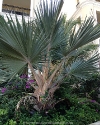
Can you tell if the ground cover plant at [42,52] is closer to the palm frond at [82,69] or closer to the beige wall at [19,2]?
the palm frond at [82,69]

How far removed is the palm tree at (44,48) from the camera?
3824 millimetres

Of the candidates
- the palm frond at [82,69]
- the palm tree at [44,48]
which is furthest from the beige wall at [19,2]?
the palm frond at [82,69]

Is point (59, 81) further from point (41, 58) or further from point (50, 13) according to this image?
point (50, 13)

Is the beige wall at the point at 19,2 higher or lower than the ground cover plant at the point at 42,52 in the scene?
higher

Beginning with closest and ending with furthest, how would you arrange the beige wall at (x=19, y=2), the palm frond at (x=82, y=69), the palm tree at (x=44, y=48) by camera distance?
the palm tree at (x=44, y=48) < the palm frond at (x=82, y=69) < the beige wall at (x=19, y=2)

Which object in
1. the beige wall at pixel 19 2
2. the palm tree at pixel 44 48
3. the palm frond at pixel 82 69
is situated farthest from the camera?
the beige wall at pixel 19 2

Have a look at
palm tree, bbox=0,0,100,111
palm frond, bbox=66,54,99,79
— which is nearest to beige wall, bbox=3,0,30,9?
palm tree, bbox=0,0,100,111

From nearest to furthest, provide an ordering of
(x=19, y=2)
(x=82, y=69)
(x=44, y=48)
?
1. (x=44, y=48)
2. (x=82, y=69)
3. (x=19, y=2)

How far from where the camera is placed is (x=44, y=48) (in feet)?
13.0

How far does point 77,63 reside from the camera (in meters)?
4.96

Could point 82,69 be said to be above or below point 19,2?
below

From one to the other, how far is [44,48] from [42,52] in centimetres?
10

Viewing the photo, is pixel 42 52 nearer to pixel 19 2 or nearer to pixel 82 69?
pixel 82 69

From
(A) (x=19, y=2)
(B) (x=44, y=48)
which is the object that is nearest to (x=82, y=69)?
(B) (x=44, y=48)
